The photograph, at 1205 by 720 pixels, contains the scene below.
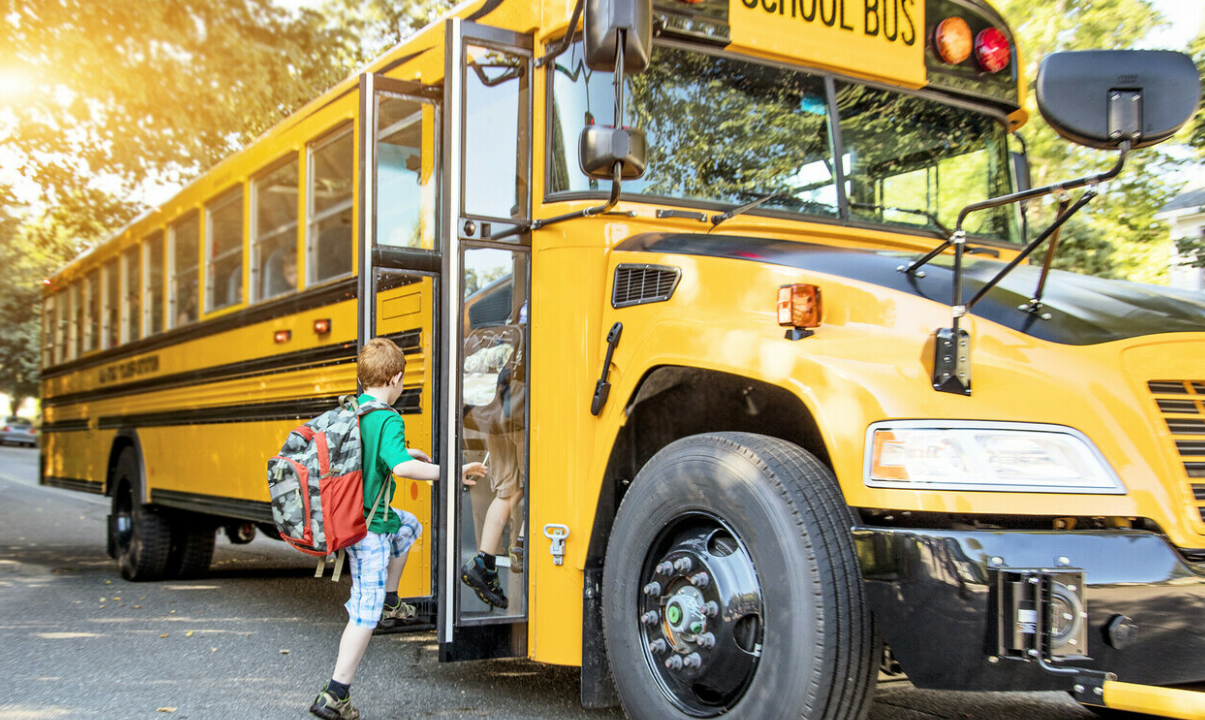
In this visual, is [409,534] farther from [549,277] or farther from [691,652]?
[691,652]

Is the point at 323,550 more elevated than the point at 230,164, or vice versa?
the point at 230,164

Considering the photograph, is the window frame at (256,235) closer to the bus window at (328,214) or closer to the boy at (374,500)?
the bus window at (328,214)

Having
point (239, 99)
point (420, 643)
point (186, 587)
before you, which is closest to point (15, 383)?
point (239, 99)

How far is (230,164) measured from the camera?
6.80m

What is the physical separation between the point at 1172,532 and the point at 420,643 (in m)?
4.13

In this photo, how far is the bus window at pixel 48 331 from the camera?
10.8 m

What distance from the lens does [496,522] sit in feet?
13.1

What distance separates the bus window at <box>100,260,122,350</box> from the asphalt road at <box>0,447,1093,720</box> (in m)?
1.93

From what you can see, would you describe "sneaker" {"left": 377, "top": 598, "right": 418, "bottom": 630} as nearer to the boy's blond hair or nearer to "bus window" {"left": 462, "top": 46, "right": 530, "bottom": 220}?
the boy's blond hair

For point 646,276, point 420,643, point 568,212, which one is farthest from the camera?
point 420,643

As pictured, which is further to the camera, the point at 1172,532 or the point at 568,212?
the point at 568,212

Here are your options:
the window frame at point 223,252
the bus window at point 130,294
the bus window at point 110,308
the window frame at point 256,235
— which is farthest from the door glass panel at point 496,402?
the bus window at point 110,308

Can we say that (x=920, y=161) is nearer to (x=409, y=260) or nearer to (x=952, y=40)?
(x=952, y=40)

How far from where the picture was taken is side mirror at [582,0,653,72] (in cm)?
314
